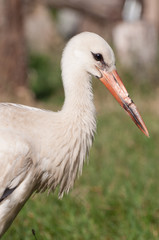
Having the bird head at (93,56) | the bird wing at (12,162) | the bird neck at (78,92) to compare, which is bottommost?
the bird wing at (12,162)

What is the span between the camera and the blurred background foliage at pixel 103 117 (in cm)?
470

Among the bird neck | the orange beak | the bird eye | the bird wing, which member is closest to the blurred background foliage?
the bird wing

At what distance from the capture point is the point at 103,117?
855 centimetres

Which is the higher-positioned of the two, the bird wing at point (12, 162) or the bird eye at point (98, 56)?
the bird eye at point (98, 56)

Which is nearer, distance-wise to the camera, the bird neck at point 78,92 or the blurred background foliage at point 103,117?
the bird neck at point 78,92

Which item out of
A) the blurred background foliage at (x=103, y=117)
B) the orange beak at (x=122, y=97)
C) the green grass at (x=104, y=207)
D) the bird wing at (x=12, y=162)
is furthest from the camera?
the blurred background foliage at (x=103, y=117)

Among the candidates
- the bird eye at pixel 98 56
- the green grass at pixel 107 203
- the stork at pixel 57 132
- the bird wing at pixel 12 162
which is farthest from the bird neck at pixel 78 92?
the green grass at pixel 107 203

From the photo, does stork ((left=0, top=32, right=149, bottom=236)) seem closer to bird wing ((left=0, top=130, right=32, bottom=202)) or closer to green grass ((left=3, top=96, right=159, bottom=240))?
bird wing ((left=0, top=130, right=32, bottom=202))

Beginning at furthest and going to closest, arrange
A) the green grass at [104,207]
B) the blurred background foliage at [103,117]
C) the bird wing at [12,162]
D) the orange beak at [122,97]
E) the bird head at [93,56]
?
the blurred background foliage at [103,117]
the green grass at [104,207]
the orange beak at [122,97]
the bird head at [93,56]
the bird wing at [12,162]

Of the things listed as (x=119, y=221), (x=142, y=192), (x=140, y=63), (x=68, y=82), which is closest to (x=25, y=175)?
(x=68, y=82)

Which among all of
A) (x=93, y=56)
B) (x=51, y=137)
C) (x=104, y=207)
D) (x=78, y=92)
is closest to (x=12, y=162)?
(x=51, y=137)

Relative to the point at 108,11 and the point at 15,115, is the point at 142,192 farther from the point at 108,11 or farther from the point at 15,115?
the point at 108,11

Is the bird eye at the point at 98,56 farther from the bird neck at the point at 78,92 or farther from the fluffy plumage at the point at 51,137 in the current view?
the bird neck at the point at 78,92

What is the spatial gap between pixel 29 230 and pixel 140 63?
23.0 ft
